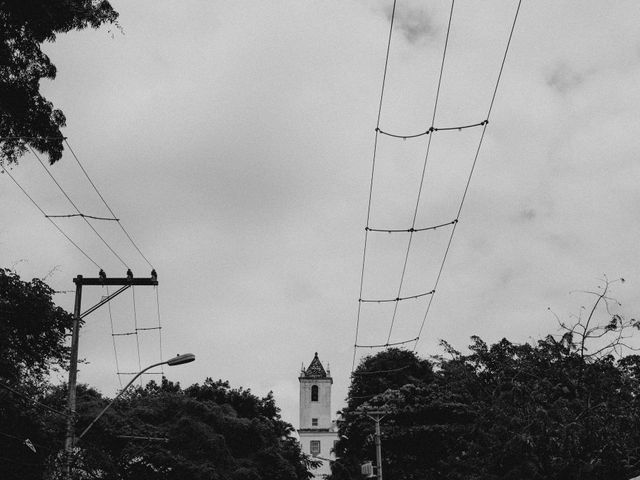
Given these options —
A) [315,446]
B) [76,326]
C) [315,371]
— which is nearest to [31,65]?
[76,326]

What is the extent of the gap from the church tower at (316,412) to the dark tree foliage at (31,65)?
76797 mm

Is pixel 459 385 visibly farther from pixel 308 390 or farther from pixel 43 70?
pixel 308 390

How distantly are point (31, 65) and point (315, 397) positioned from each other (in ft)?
257

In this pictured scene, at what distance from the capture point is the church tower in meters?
85.0

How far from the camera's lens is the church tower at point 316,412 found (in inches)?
3346

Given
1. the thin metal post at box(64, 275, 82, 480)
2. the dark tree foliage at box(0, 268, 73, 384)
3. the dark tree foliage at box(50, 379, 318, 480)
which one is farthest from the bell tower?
the thin metal post at box(64, 275, 82, 480)

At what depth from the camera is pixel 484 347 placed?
21469 mm

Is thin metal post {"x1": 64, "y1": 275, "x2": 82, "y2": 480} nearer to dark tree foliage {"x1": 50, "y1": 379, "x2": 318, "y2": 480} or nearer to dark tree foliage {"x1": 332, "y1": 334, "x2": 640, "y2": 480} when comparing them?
dark tree foliage {"x1": 332, "y1": 334, "x2": 640, "y2": 480}

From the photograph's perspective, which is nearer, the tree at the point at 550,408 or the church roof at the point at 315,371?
the tree at the point at 550,408

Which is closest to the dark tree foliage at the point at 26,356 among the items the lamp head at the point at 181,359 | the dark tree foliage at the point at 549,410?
the lamp head at the point at 181,359

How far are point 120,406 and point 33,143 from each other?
83.7 ft

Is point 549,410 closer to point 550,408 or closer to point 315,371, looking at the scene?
point 550,408

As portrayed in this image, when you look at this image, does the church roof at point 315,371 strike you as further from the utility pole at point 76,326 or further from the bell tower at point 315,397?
the utility pole at point 76,326

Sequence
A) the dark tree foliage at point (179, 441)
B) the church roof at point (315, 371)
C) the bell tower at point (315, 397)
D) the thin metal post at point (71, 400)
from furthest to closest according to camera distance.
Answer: the church roof at point (315, 371) → the bell tower at point (315, 397) → the dark tree foliage at point (179, 441) → the thin metal post at point (71, 400)
